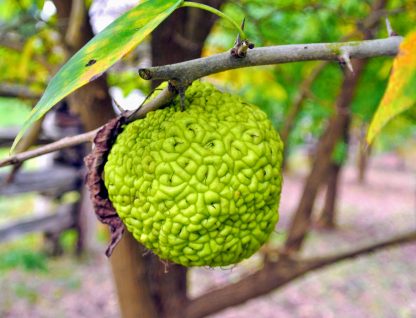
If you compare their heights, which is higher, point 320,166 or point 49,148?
point 49,148

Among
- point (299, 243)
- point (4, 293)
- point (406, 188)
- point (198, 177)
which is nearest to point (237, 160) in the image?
point (198, 177)

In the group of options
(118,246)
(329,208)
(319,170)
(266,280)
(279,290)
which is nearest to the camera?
(118,246)

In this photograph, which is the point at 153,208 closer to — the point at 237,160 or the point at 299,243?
the point at 237,160

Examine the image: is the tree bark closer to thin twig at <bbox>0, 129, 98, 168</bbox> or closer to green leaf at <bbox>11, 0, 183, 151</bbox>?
thin twig at <bbox>0, 129, 98, 168</bbox>

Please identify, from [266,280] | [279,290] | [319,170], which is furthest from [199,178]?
[279,290]

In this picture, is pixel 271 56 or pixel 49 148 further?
pixel 49 148

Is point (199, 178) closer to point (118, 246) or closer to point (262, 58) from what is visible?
point (262, 58)
